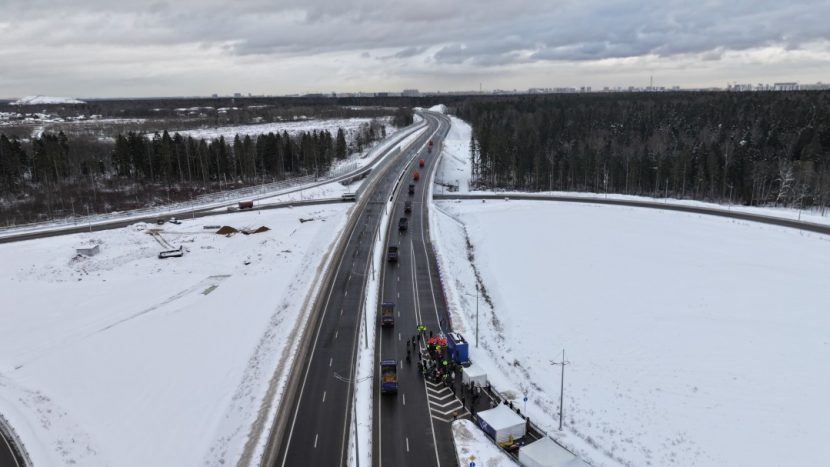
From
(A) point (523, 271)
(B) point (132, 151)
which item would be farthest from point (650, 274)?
(B) point (132, 151)

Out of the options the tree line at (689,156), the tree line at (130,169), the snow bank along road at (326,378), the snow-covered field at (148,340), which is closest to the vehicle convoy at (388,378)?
the snow bank along road at (326,378)

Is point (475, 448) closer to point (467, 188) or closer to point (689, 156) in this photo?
point (467, 188)

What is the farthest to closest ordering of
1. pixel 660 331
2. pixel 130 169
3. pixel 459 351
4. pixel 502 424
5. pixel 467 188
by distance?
pixel 130 169
pixel 467 188
pixel 660 331
pixel 459 351
pixel 502 424

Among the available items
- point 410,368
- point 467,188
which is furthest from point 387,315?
point 467,188

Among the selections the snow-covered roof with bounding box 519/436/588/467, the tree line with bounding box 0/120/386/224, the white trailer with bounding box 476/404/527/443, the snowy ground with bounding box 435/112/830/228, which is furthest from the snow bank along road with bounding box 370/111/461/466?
the tree line with bounding box 0/120/386/224

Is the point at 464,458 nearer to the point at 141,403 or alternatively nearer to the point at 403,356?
the point at 403,356

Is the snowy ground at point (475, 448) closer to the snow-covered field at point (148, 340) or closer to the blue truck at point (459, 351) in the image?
the blue truck at point (459, 351)

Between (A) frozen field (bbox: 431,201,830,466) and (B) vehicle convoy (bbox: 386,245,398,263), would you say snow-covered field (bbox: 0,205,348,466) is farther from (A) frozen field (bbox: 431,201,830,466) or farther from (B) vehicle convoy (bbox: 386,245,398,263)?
(A) frozen field (bbox: 431,201,830,466)
